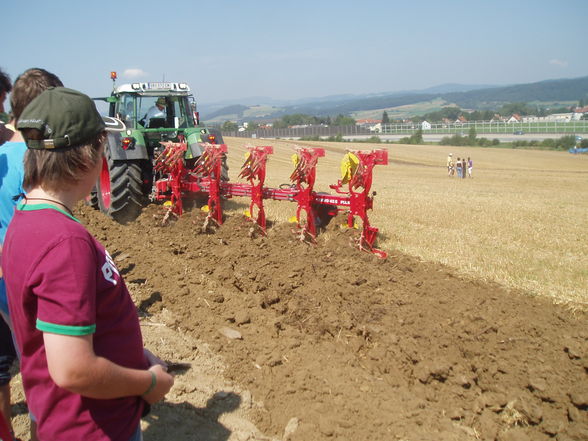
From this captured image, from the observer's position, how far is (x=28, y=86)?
2434 millimetres

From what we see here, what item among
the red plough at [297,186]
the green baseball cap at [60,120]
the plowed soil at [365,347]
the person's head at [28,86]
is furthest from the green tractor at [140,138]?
the green baseball cap at [60,120]

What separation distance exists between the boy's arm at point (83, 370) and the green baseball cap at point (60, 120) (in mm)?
517

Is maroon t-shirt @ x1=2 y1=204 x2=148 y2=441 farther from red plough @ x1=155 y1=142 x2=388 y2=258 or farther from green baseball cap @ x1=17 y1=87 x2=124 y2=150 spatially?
red plough @ x1=155 y1=142 x2=388 y2=258

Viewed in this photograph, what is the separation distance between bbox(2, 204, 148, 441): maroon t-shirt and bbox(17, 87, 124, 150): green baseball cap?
186 millimetres

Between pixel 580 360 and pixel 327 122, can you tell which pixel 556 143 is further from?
pixel 580 360

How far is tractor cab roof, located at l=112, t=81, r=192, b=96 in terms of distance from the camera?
8.80 m

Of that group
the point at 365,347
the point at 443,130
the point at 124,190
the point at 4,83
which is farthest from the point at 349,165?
the point at 443,130

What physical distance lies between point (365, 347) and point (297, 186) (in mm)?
3266

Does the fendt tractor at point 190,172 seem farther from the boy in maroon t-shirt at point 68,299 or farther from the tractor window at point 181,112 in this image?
the boy in maroon t-shirt at point 68,299

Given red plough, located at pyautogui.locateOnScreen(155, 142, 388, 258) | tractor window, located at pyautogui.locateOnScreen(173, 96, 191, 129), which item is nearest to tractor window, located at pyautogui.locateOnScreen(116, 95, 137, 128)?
tractor window, located at pyautogui.locateOnScreen(173, 96, 191, 129)

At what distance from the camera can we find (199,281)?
499cm

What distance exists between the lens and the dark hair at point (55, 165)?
1.40 meters

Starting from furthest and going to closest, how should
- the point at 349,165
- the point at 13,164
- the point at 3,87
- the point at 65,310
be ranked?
1. the point at 349,165
2. the point at 3,87
3. the point at 13,164
4. the point at 65,310

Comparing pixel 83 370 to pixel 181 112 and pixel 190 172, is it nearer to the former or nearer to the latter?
pixel 190 172
